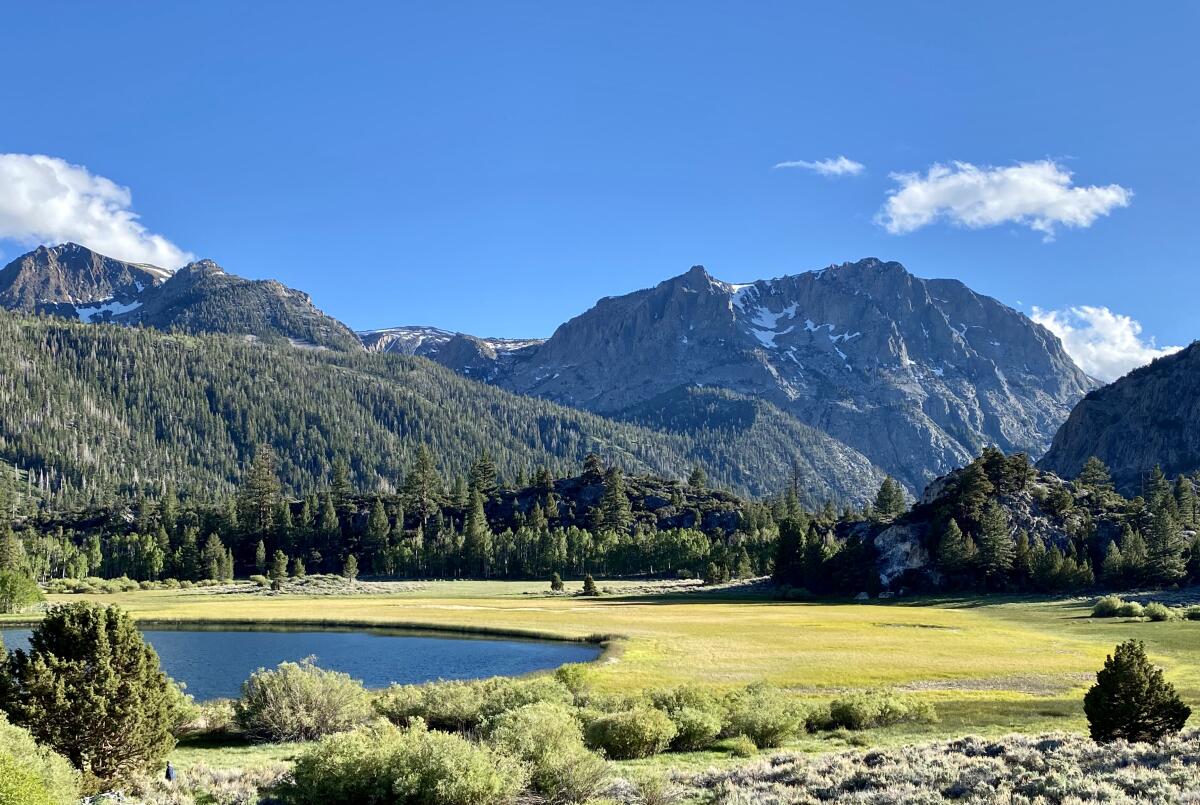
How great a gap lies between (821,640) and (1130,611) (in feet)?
123

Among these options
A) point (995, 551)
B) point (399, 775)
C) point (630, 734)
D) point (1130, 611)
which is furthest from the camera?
point (995, 551)

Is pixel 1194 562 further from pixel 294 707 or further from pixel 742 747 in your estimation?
pixel 294 707

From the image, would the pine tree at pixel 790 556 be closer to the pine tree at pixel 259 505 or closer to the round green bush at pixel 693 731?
the round green bush at pixel 693 731

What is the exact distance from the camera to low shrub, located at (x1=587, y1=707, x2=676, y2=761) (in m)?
28.8

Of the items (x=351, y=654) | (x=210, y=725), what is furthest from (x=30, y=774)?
(x=351, y=654)

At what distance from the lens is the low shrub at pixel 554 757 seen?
21891mm

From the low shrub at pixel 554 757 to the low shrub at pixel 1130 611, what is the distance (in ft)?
252

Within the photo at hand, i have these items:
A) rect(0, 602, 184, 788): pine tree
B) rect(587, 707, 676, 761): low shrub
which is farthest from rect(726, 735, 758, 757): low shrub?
rect(0, 602, 184, 788): pine tree

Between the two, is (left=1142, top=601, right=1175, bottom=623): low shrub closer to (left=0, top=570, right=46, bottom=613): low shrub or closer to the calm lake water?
the calm lake water

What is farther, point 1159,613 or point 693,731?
point 1159,613

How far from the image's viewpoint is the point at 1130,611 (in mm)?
84062

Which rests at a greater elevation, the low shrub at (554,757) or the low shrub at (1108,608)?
the low shrub at (554,757)

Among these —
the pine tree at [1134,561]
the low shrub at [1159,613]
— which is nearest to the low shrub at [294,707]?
the low shrub at [1159,613]

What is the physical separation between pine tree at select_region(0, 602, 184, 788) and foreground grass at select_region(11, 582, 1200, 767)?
5.14m
